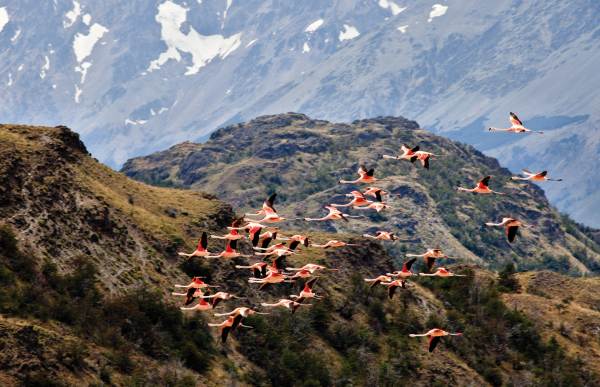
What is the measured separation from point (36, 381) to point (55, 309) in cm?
2019

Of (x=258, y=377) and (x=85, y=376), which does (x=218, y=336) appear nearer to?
(x=258, y=377)

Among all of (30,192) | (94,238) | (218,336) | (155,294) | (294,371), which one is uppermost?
(30,192)

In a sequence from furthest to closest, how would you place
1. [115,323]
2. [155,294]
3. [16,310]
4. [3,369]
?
[155,294] → [115,323] → [16,310] → [3,369]

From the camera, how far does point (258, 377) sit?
190000mm

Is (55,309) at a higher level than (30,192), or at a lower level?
lower

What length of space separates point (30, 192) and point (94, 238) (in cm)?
1457

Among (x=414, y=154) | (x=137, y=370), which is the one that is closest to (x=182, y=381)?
(x=137, y=370)

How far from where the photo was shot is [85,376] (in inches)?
6280

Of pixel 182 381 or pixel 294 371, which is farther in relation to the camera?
pixel 294 371

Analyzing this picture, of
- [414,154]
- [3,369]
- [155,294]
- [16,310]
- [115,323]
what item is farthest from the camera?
[155,294]

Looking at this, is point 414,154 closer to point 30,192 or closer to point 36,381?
point 36,381

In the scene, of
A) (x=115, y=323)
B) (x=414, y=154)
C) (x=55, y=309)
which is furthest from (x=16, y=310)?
(x=414, y=154)

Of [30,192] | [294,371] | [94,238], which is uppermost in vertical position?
[30,192]

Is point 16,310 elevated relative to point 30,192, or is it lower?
lower
